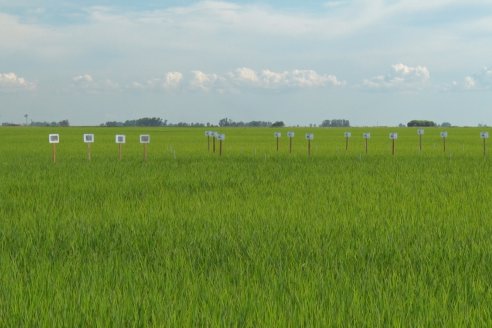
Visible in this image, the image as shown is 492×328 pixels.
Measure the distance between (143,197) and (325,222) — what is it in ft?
14.5

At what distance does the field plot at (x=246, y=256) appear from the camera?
12.5ft

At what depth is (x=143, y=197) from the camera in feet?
33.9

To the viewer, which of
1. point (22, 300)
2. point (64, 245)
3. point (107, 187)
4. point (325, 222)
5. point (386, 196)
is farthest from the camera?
point (107, 187)

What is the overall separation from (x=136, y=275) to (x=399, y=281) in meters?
2.30

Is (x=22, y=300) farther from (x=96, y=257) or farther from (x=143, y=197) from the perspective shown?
(x=143, y=197)

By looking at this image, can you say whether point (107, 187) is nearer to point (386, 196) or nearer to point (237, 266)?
point (386, 196)

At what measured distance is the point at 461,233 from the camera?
21.8ft

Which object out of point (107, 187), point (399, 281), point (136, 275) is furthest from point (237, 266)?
point (107, 187)

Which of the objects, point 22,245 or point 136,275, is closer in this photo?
point 136,275

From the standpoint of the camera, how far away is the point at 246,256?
547 centimetres

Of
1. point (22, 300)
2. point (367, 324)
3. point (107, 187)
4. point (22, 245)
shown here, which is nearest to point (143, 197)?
point (107, 187)

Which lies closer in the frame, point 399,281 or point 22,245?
point 399,281

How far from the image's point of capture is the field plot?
12.5ft

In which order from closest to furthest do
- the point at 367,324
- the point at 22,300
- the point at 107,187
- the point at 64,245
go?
the point at 367,324 → the point at 22,300 → the point at 64,245 → the point at 107,187
